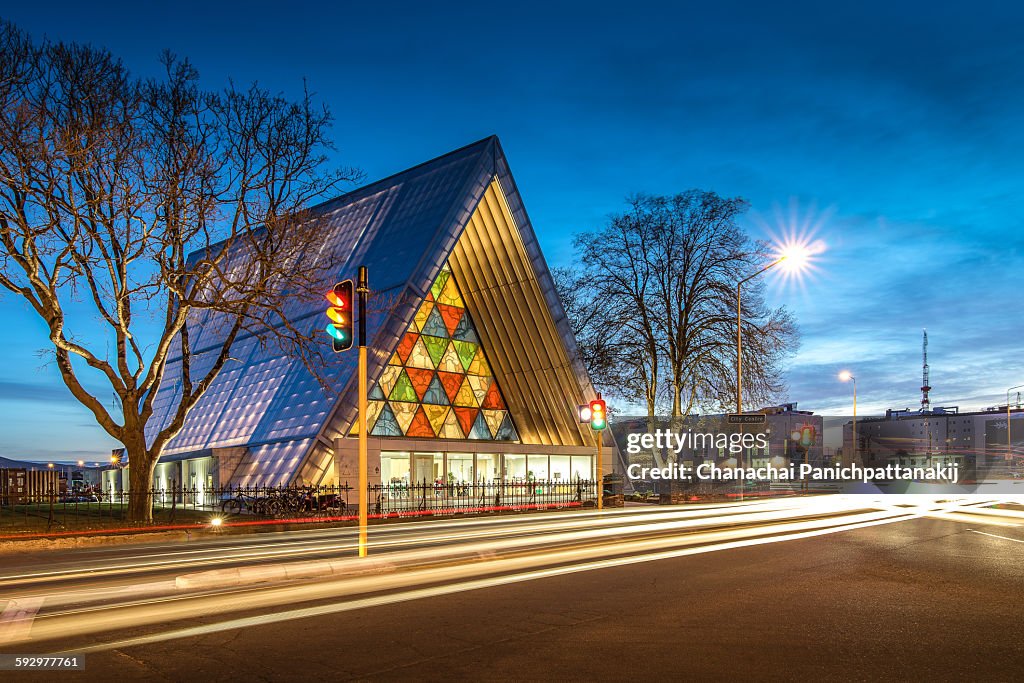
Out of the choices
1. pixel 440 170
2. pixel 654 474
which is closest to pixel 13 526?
pixel 440 170

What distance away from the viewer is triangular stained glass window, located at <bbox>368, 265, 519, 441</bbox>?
34875 millimetres

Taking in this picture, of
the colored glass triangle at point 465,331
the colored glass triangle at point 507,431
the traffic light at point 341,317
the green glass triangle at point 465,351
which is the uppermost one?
the colored glass triangle at point 465,331

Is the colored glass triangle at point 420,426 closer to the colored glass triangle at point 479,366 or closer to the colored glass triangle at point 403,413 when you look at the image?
the colored glass triangle at point 403,413

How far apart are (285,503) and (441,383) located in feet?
38.4

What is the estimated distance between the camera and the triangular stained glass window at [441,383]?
34875 millimetres

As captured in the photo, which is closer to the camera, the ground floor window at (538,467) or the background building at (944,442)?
the ground floor window at (538,467)

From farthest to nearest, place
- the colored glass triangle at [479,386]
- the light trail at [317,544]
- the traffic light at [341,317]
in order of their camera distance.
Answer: the colored glass triangle at [479,386] → the traffic light at [341,317] → the light trail at [317,544]

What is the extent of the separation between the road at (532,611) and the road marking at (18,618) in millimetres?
37

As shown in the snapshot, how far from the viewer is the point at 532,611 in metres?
8.92

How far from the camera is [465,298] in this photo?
3769 cm

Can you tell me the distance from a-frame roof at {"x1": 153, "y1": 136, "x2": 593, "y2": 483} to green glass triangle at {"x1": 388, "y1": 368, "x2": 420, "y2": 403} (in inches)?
127

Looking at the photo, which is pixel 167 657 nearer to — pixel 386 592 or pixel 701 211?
pixel 386 592

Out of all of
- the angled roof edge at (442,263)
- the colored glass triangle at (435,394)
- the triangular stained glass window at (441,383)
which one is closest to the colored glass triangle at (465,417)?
the triangular stained glass window at (441,383)

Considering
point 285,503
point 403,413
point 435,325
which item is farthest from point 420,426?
point 285,503
